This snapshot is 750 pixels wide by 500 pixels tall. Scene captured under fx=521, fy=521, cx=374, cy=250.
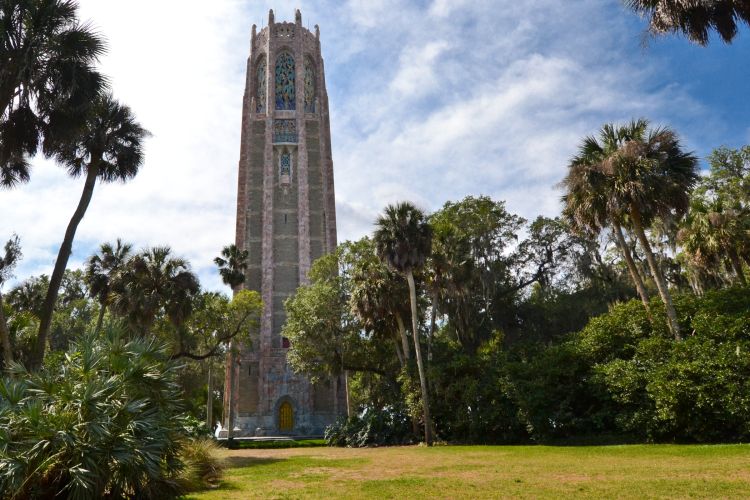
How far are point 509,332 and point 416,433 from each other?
534 inches

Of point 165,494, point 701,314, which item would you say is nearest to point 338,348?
point 701,314

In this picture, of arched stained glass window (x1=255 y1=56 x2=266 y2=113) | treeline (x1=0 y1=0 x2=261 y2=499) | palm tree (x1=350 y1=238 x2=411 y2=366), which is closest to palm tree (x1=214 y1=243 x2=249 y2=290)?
treeline (x1=0 y1=0 x2=261 y2=499)

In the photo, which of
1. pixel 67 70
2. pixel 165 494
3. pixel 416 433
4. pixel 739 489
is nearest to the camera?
pixel 739 489

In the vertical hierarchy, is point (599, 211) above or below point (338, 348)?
above

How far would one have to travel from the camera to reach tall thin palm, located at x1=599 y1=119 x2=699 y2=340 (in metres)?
18.2

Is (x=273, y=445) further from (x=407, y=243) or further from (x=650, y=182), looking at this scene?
(x=650, y=182)

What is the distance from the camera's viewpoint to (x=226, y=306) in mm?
31688

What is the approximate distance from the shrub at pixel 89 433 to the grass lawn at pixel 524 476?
1685 millimetres

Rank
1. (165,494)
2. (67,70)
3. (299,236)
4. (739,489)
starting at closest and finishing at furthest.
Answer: (739,489)
(165,494)
(67,70)
(299,236)

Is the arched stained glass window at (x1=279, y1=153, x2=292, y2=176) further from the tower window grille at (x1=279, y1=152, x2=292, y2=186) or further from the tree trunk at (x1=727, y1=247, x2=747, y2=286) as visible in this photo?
the tree trunk at (x1=727, y1=247, x2=747, y2=286)

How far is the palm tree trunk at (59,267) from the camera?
1480cm

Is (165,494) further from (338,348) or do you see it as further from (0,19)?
(338,348)

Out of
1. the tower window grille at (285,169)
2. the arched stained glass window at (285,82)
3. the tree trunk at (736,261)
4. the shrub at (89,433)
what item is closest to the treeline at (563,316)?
the tree trunk at (736,261)

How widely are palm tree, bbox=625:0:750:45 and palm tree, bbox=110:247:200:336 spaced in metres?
22.7
